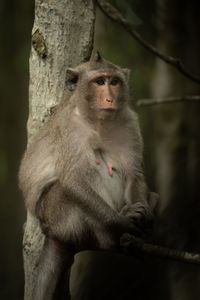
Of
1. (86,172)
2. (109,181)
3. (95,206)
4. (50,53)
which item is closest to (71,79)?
(50,53)

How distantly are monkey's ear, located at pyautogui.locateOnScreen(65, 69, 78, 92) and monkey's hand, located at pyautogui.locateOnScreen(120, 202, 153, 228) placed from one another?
121cm

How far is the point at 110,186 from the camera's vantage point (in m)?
4.69

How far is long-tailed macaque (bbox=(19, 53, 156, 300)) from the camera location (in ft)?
14.4

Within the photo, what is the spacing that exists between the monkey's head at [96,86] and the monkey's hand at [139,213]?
32.9 inches

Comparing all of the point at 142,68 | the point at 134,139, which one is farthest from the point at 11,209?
the point at 134,139

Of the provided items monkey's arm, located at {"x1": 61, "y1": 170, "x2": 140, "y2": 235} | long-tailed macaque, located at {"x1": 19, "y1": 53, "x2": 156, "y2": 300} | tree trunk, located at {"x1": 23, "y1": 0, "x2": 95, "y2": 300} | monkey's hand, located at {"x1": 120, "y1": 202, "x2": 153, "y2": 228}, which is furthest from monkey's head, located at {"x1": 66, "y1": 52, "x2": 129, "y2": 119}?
monkey's hand, located at {"x1": 120, "y1": 202, "x2": 153, "y2": 228}

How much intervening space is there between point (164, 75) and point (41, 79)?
149 inches

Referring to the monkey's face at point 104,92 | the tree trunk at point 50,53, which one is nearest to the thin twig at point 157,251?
the monkey's face at point 104,92

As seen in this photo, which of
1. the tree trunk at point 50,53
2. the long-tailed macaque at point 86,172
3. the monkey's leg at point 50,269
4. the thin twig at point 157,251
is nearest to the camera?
the thin twig at point 157,251

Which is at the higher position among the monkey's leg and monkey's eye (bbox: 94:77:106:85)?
monkey's eye (bbox: 94:77:106:85)

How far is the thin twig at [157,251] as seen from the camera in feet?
10.9

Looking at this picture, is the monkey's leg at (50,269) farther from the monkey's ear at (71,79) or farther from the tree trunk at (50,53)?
the monkey's ear at (71,79)

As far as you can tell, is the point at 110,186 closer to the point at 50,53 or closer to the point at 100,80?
the point at 100,80

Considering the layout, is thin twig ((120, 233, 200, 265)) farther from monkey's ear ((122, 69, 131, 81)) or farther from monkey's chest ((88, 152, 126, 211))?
monkey's ear ((122, 69, 131, 81))
